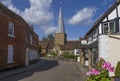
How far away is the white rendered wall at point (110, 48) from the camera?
79.7 ft

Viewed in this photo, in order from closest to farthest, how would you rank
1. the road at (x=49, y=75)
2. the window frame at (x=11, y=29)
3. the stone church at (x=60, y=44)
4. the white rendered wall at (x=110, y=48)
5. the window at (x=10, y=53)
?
the road at (x=49, y=75), the white rendered wall at (x=110, y=48), the window at (x=10, y=53), the window frame at (x=11, y=29), the stone church at (x=60, y=44)

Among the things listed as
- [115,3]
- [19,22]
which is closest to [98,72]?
[115,3]

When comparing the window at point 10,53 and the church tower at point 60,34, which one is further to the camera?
the church tower at point 60,34

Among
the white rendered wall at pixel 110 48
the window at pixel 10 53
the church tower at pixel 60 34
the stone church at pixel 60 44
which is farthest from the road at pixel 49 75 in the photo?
the church tower at pixel 60 34

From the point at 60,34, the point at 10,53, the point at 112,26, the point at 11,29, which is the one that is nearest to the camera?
the point at 112,26

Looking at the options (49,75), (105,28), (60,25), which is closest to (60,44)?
(60,25)

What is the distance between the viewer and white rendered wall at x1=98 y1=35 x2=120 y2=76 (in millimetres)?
24297

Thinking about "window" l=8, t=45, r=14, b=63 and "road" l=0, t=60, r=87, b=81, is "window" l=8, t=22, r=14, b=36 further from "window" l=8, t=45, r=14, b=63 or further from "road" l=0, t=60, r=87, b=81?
"road" l=0, t=60, r=87, b=81

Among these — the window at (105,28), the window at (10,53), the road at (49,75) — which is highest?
the window at (105,28)

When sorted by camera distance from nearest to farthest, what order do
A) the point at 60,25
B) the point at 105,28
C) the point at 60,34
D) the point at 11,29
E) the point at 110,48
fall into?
the point at 110,48 < the point at 105,28 < the point at 11,29 < the point at 60,25 < the point at 60,34

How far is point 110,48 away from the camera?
24594 millimetres

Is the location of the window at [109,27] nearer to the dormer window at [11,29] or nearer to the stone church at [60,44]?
the dormer window at [11,29]

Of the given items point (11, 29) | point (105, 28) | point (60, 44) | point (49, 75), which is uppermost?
point (60, 44)

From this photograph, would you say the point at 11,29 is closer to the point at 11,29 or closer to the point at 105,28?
the point at 11,29
